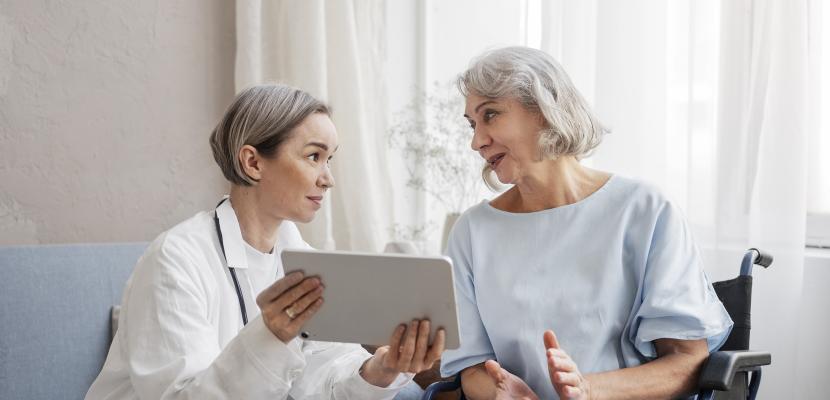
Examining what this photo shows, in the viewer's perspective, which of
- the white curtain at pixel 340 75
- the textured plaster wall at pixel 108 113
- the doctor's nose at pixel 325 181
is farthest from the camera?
the white curtain at pixel 340 75

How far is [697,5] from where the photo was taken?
2.24 meters

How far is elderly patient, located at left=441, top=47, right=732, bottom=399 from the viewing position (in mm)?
1582

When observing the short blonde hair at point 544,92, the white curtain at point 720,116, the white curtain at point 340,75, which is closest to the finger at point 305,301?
the short blonde hair at point 544,92

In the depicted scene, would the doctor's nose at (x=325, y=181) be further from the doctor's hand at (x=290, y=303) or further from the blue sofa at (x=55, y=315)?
the blue sofa at (x=55, y=315)

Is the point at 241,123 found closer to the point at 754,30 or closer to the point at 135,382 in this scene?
the point at 135,382

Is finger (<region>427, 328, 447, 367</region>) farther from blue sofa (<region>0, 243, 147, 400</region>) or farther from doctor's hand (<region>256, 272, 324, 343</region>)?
blue sofa (<region>0, 243, 147, 400</region>)

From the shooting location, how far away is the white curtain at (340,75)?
9.66ft

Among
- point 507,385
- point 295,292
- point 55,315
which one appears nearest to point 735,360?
point 507,385

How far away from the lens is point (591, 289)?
1.65 m

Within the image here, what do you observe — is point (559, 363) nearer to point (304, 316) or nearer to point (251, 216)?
point (304, 316)

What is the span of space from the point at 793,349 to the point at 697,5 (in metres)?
0.93

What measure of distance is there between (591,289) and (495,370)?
0.26m

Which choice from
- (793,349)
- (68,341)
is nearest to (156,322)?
(68,341)

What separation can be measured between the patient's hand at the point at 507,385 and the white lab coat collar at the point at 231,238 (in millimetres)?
520
